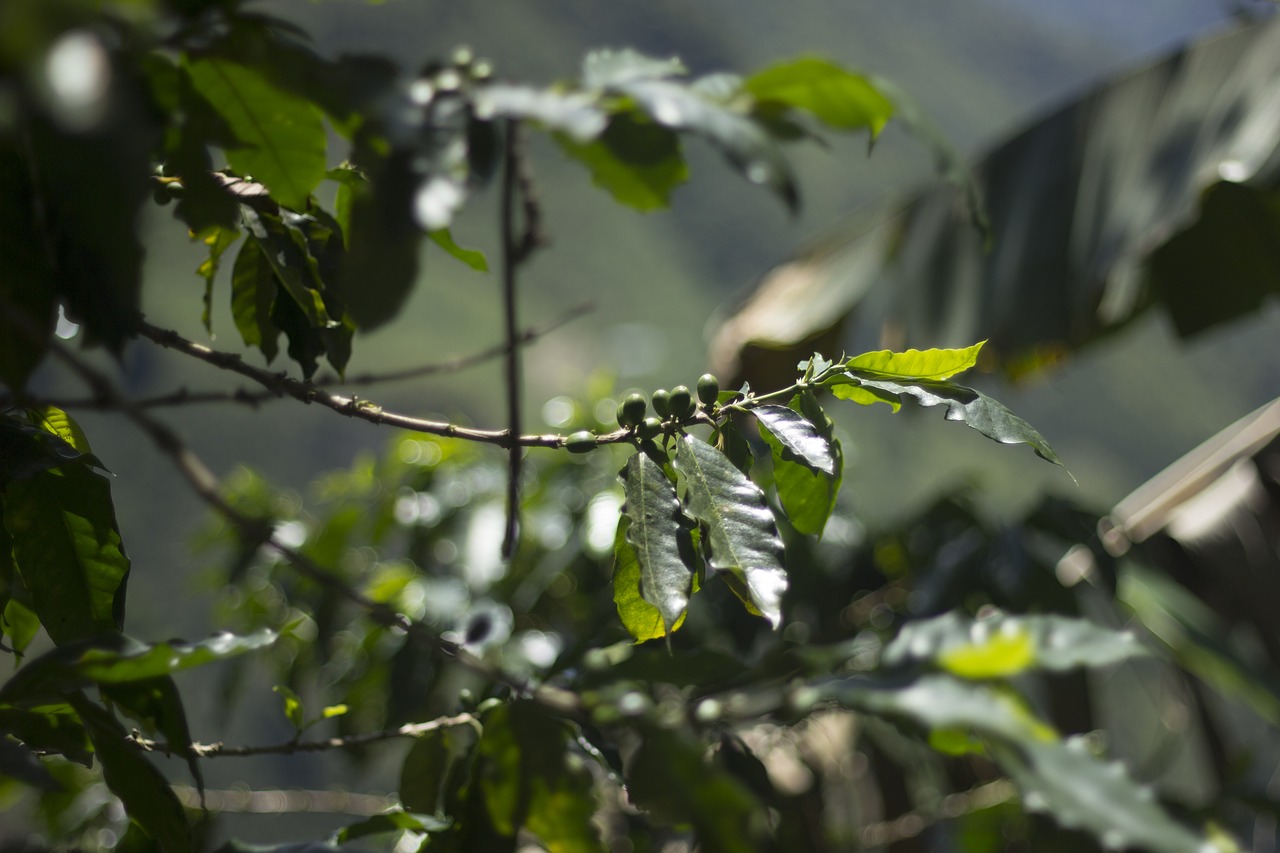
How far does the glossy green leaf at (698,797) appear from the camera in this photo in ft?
0.86

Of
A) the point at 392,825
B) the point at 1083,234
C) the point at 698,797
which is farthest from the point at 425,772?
the point at 1083,234

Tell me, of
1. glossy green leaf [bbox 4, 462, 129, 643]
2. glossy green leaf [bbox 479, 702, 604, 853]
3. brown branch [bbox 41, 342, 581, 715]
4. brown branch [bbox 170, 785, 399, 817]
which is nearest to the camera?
brown branch [bbox 41, 342, 581, 715]

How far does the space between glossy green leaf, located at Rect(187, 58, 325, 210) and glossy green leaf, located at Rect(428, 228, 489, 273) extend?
0.20ft

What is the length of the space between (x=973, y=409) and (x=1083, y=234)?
1068 millimetres

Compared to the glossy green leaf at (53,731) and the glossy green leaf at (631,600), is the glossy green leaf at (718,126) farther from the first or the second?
the glossy green leaf at (53,731)

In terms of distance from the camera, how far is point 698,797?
10.4 inches

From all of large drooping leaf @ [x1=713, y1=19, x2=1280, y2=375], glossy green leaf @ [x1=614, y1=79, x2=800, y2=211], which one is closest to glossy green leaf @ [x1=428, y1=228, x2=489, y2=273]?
glossy green leaf @ [x1=614, y1=79, x2=800, y2=211]

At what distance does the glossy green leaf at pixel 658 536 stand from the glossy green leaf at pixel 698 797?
0.25ft

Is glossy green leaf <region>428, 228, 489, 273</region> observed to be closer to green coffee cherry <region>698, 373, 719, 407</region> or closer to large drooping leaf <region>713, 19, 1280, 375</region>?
green coffee cherry <region>698, 373, 719, 407</region>

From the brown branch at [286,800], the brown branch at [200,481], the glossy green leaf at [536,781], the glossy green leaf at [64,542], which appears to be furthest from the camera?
the brown branch at [286,800]

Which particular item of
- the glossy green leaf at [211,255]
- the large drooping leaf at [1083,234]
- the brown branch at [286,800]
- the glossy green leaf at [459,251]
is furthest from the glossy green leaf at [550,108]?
the brown branch at [286,800]

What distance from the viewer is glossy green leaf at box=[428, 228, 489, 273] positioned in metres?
0.40

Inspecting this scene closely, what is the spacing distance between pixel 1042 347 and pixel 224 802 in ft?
4.42

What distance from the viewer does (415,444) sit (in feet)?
4.60
